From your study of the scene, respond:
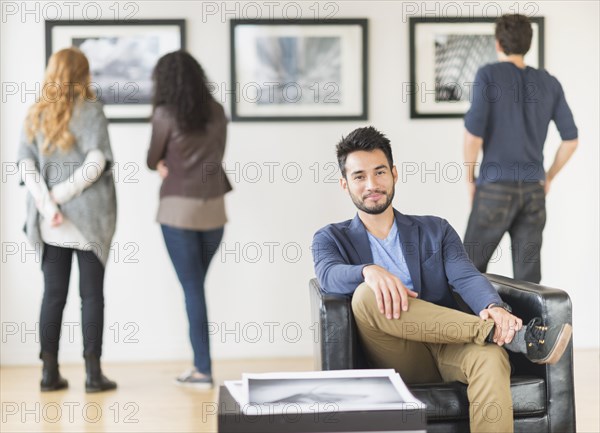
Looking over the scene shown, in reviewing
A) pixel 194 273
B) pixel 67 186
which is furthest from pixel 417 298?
pixel 67 186

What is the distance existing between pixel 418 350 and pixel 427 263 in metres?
0.28

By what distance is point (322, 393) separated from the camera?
1915 mm

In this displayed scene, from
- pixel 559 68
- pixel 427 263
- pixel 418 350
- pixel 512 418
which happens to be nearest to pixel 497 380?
pixel 512 418

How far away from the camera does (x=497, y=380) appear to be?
7.86 feet

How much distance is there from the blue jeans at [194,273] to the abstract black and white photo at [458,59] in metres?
1.39

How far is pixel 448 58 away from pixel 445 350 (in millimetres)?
2273

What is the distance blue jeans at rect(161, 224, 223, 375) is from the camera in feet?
13.2

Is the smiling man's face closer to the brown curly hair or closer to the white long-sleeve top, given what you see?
the brown curly hair

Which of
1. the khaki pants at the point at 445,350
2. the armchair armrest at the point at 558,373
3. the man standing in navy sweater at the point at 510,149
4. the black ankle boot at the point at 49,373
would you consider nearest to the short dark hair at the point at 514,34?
the man standing in navy sweater at the point at 510,149

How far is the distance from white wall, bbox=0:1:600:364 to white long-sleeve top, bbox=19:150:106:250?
2.19ft

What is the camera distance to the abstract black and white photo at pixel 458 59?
4547 millimetres

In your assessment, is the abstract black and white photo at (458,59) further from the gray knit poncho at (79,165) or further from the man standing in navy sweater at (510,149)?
the gray knit poncho at (79,165)

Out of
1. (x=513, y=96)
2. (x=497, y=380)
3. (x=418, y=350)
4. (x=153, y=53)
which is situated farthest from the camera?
(x=153, y=53)

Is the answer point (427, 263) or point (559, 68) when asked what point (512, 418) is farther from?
point (559, 68)
